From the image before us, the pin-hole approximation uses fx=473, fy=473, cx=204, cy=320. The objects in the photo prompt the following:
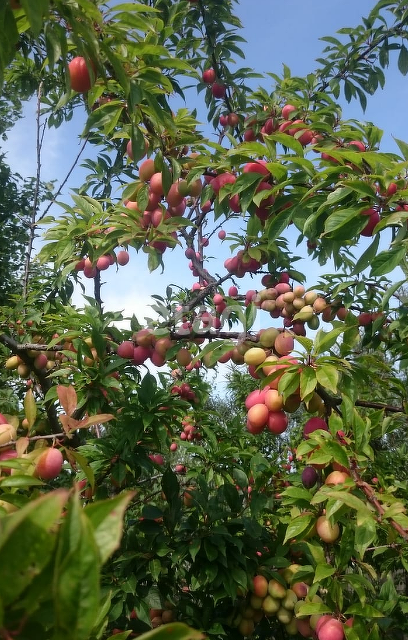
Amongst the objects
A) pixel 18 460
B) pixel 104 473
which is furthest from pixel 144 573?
pixel 18 460

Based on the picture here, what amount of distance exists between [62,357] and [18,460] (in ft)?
5.42

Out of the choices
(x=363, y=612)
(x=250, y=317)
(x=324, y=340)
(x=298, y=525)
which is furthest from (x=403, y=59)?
(x=363, y=612)

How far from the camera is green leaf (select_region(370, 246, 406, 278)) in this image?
4.21 ft

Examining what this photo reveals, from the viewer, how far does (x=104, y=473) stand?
1838 millimetres

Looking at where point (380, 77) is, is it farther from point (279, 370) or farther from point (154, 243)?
point (279, 370)

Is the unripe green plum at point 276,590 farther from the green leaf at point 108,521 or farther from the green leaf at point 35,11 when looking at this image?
the green leaf at point 35,11

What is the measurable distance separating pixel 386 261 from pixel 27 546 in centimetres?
121

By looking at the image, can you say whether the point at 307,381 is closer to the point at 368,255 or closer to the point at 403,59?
the point at 368,255

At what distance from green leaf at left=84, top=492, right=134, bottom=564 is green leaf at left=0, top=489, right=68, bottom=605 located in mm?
37

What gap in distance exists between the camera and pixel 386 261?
1.30m

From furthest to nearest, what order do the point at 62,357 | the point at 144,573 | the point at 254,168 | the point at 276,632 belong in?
the point at 62,357
the point at 276,632
the point at 144,573
the point at 254,168

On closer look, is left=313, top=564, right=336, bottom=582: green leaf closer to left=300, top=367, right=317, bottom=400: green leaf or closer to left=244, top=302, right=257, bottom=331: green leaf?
left=300, top=367, right=317, bottom=400: green leaf

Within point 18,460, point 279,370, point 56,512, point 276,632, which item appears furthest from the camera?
point 276,632

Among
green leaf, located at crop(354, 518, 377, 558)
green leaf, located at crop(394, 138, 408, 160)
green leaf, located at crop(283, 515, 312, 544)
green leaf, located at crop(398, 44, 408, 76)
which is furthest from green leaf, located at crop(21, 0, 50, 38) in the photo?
green leaf, located at crop(398, 44, 408, 76)
